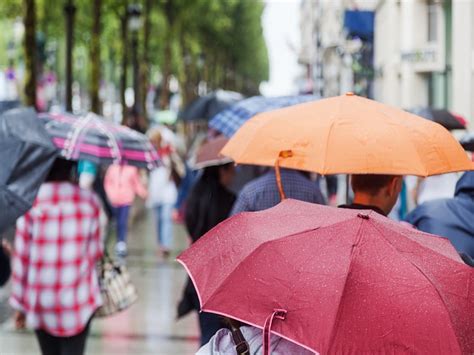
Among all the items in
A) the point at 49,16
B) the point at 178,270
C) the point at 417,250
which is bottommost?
the point at 178,270

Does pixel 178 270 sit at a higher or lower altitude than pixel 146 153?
lower

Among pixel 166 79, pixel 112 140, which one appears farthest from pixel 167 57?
pixel 112 140

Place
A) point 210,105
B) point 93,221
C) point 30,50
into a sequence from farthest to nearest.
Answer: point 30,50 < point 210,105 < point 93,221

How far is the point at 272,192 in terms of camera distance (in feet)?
20.4

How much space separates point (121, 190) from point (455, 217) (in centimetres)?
1007

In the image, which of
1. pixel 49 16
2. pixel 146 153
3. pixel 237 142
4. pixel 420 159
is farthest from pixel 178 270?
pixel 49 16

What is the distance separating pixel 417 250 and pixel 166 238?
12.4 m

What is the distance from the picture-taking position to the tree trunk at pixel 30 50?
1930 cm

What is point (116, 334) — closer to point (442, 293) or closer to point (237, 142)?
point (237, 142)

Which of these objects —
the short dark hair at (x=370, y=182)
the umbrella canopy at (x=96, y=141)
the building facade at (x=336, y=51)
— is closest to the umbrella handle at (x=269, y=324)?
the short dark hair at (x=370, y=182)

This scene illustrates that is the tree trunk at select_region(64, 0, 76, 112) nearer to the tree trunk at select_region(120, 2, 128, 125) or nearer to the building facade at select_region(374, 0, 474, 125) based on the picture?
the building facade at select_region(374, 0, 474, 125)

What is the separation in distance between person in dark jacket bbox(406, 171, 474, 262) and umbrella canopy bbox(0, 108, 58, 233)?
1827 millimetres

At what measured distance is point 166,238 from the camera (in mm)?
15273

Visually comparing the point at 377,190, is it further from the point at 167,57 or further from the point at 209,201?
the point at 167,57
